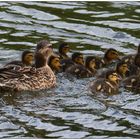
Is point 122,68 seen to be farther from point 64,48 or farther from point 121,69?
point 64,48

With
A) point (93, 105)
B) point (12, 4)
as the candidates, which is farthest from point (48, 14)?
point (93, 105)

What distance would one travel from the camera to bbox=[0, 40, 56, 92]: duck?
35.2 ft

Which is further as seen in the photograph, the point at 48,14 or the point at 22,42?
the point at 48,14

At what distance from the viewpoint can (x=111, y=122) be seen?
9281mm

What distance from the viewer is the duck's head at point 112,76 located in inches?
423

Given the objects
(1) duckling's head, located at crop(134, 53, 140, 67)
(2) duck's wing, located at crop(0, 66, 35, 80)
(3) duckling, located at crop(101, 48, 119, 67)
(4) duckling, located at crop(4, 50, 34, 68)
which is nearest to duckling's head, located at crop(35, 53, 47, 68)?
(4) duckling, located at crop(4, 50, 34, 68)

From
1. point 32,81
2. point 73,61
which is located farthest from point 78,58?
point 32,81

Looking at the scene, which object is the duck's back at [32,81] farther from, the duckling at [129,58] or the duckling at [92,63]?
the duckling at [129,58]

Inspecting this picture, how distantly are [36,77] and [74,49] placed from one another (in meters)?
1.63

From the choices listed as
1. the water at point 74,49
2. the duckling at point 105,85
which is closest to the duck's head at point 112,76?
the duckling at point 105,85

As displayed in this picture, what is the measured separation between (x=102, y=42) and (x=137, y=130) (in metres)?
3.89

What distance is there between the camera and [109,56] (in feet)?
39.1

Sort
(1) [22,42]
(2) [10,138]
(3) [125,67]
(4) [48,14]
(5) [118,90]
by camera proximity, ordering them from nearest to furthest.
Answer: (2) [10,138] < (5) [118,90] < (3) [125,67] < (1) [22,42] < (4) [48,14]

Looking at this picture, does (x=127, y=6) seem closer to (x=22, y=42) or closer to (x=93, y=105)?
(x=22, y=42)
